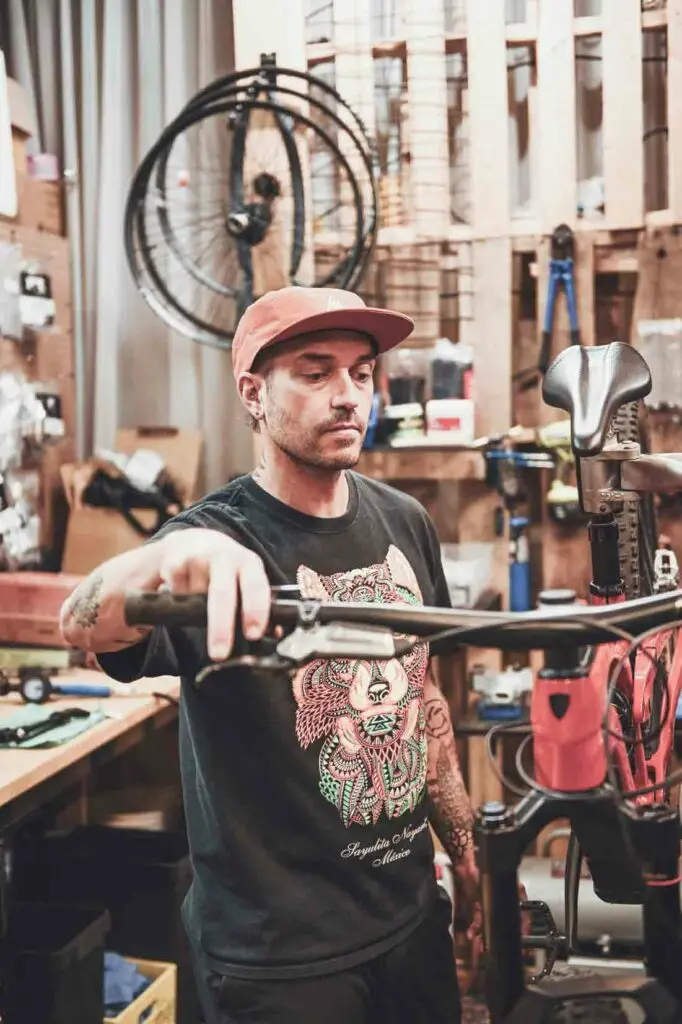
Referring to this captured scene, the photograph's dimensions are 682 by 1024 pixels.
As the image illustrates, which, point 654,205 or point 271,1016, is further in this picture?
point 654,205

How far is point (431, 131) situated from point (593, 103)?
0.48 meters

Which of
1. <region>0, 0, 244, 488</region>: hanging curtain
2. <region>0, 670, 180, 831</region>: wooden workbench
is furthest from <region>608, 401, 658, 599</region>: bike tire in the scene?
<region>0, 0, 244, 488</region>: hanging curtain

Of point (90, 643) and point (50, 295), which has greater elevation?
point (50, 295)

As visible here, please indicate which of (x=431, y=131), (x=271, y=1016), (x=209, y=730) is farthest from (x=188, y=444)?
(x=271, y=1016)

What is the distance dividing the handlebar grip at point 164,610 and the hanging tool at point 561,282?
7.10ft

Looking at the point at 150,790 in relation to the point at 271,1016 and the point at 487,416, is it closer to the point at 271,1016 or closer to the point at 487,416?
the point at 487,416

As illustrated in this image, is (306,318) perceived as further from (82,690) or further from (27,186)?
(27,186)

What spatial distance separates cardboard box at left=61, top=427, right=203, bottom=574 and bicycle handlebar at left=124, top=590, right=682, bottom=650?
90.7 inches

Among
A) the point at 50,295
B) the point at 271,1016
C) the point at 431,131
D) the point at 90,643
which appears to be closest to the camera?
the point at 90,643

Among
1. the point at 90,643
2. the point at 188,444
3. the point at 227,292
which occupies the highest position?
the point at 227,292

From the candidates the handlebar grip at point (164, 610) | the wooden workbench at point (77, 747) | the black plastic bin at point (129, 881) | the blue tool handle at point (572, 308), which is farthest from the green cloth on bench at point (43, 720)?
the blue tool handle at point (572, 308)

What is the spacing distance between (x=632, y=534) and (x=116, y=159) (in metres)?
2.53

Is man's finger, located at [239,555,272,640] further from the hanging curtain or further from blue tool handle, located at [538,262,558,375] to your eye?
the hanging curtain

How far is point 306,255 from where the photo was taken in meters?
3.09
